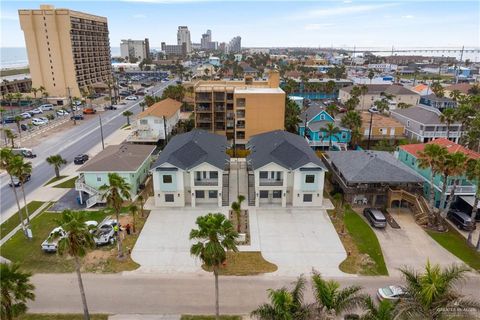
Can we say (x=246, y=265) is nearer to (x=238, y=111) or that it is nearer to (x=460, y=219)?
(x=460, y=219)

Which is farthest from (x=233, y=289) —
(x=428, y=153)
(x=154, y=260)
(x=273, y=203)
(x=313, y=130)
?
(x=313, y=130)

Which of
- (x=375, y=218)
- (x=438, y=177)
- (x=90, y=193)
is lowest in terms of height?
(x=375, y=218)

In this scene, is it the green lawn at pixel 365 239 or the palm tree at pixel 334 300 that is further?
the green lawn at pixel 365 239

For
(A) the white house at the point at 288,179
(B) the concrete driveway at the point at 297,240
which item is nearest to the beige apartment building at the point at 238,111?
(A) the white house at the point at 288,179

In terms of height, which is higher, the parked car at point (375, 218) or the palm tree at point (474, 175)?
the palm tree at point (474, 175)

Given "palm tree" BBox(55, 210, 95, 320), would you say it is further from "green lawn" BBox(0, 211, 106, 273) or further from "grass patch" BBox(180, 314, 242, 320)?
"green lawn" BBox(0, 211, 106, 273)

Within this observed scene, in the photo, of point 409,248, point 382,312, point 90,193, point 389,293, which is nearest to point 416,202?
point 409,248

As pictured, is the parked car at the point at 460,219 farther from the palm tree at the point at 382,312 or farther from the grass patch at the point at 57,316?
the grass patch at the point at 57,316
